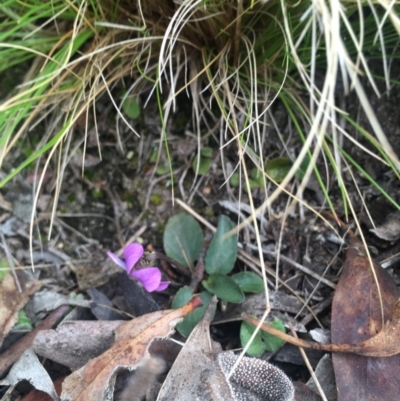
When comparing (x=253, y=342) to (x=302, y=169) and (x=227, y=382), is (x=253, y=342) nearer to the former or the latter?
(x=227, y=382)

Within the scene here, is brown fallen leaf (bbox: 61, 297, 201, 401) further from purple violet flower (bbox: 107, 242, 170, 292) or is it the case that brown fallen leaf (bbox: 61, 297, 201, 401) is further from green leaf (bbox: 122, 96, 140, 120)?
green leaf (bbox: 122, 96, 140, 120)

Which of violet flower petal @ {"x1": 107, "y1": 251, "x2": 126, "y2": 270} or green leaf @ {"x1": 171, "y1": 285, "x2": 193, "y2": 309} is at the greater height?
violet flower petal @ {"x1": 107, "y1": 251, "x2": 126, "y2": 270}

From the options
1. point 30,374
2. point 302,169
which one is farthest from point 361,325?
point 30,374

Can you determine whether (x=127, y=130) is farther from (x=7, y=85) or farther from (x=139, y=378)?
(x=139, y=378)

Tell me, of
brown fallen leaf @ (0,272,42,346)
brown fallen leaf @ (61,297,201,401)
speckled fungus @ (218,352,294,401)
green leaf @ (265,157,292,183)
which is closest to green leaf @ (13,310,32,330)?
brown fallen leaf @ (0,272,42,346)

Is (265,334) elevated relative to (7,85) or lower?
lower

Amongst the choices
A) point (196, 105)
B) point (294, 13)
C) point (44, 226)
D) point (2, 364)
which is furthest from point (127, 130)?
point (2, 364)
